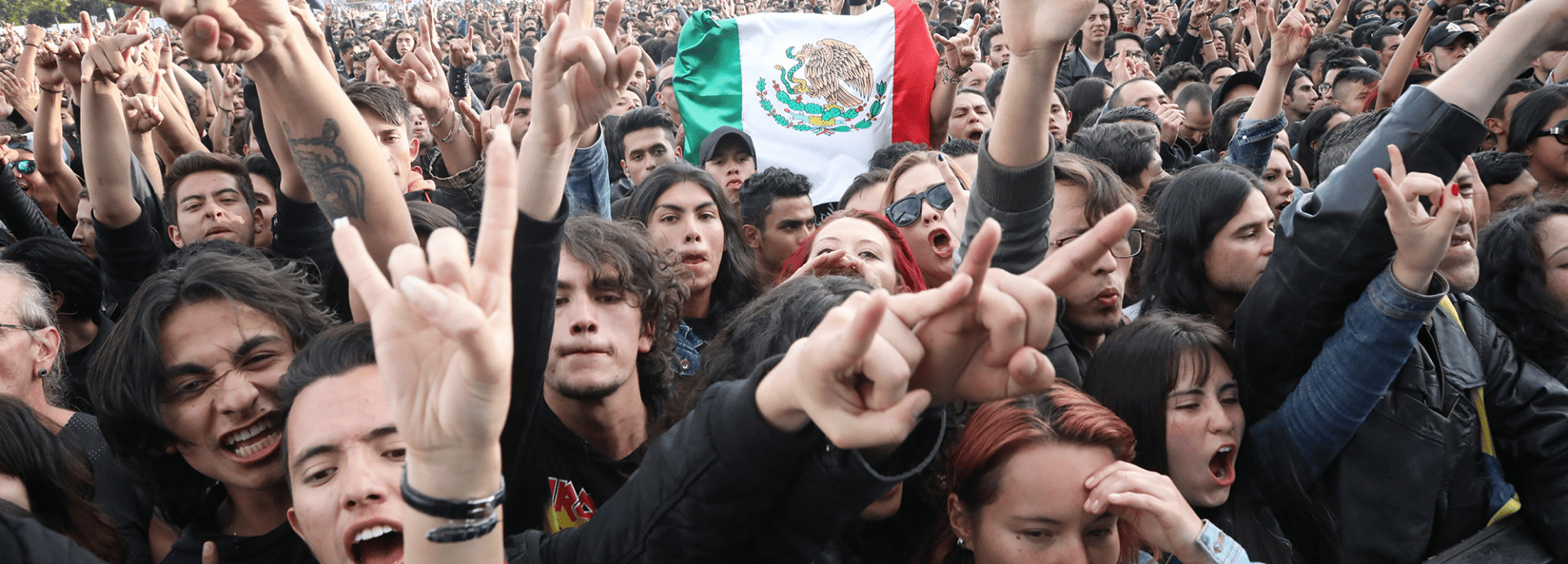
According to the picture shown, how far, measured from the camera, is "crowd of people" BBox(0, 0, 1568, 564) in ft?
3.86

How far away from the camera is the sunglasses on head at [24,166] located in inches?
176

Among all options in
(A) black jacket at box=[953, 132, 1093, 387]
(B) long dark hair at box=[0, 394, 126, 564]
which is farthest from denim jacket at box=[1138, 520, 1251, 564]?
(B) long dark hair at box=[0, 394, 126, 564]

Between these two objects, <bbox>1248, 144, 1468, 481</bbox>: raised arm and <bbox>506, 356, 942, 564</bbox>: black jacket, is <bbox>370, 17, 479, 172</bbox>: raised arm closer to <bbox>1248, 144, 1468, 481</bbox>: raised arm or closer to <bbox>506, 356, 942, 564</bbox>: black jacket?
<bbox>506, 356, 942, 564</bbox>: black jacket

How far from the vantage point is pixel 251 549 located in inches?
74.8

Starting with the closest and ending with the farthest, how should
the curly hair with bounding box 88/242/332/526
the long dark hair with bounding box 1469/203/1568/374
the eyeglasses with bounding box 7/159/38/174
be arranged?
the curly hair with bounding box 88/242/332/526, the long dark hair with bounding box 1469/203/1568/374, the eyeglasses with bounding box 7/159/38/174

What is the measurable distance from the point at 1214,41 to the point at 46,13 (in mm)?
43483

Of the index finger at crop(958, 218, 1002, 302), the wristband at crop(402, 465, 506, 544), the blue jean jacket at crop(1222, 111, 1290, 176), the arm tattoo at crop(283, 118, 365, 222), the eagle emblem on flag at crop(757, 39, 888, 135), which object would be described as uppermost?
the index finger at crop(958, 218, 1002, 302)

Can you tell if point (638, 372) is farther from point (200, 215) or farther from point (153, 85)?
point (153, 85)

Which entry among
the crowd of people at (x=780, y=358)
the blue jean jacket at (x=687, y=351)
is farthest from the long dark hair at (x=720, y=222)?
the blue jean jacket at (x=687, y=351)

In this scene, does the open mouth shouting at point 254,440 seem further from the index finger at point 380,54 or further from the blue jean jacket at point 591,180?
the index finger at point 380,54

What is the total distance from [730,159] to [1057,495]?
11.0 ft

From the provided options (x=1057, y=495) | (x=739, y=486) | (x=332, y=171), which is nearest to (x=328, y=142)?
(x=332, y=171)

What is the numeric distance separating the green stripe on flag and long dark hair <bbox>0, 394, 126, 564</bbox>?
4.17 m

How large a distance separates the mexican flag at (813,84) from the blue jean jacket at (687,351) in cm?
256
